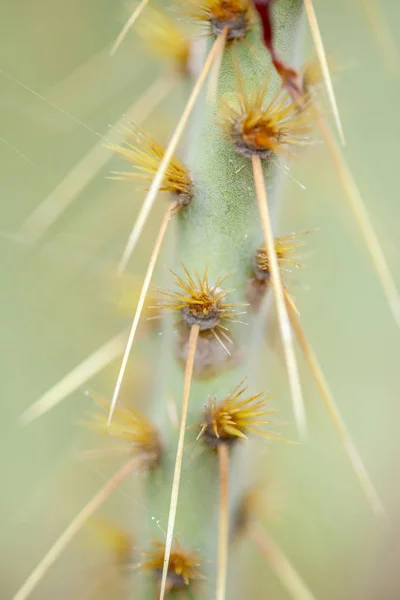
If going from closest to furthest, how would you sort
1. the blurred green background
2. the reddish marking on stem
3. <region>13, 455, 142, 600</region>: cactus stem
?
the reddish marking on stem < <region>13, 455, 142, 600</region>: cactus stem < the blurred green background

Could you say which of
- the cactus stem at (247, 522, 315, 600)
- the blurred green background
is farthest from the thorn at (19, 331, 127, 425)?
the blurred green background

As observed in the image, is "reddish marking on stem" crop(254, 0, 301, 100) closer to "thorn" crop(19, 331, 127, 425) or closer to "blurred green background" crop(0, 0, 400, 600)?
"thorn" crop(19, 331, 127, 425)

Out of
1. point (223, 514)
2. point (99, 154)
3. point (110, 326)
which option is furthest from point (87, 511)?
point (110, 326)

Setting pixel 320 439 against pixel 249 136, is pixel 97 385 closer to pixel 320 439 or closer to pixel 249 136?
pixel 320 439

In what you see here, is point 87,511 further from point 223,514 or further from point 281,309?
point 281,309

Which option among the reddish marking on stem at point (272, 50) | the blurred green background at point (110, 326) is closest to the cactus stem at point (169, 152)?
the reddish marking on stem at point (272, 50)

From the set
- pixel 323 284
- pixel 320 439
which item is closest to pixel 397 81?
pixel 323 284

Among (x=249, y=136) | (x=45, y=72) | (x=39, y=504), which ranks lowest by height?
(x=39, y=504)
